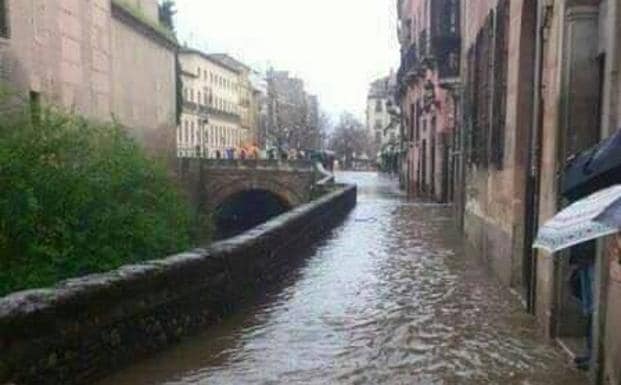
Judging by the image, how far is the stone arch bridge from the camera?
154 ft

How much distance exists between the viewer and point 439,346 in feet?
25.9

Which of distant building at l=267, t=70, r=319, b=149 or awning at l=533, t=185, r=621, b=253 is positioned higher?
distant building at l=267, t=70, r=319, b=149

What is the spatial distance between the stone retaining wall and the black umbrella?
12.5ft

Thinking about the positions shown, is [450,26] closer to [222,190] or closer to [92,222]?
[92,222]

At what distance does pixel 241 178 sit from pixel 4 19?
27853 mm

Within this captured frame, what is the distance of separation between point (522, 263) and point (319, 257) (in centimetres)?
517

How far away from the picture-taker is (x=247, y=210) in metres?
55.6

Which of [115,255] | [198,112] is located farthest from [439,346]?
[198,112]

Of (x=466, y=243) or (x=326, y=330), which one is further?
(x=466, y=243)

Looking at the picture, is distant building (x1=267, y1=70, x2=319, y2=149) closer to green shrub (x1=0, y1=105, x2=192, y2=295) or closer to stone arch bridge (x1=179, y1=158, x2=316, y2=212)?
stone arch bridge (x1=179, y1=158, x2=316, y2=212)

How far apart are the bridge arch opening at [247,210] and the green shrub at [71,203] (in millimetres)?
32949

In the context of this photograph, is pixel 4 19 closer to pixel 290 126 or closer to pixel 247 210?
pixel 247 210

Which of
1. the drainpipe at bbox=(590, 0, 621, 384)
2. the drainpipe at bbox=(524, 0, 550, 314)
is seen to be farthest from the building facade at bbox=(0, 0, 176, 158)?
the drainpipe at bbox=(590, 0, 621, 384)

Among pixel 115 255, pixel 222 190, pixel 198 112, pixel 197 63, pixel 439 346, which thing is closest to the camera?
pixel 439 346
